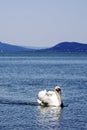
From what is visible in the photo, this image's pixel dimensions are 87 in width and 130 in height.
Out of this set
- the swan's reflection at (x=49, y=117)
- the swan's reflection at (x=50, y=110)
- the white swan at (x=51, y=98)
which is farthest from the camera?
the white swan at (x=51, y=98)

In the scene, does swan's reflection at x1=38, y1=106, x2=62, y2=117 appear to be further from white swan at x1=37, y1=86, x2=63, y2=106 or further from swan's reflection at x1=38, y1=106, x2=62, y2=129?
white swan at x1=37, y1=86, x2=63, y2=106

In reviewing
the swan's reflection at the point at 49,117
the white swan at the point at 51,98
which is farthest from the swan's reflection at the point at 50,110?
the white swan at the point at 51,98

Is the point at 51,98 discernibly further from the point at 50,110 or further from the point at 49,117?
the point at 49,117

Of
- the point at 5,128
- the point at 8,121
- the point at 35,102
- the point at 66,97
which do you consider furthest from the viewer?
the point at 66,97

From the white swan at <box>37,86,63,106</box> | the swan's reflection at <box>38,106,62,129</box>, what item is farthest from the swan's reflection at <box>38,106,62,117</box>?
the white swan at <box>37,86,63,106</box>

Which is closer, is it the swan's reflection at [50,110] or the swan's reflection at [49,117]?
the swan's reflection at [49,117]

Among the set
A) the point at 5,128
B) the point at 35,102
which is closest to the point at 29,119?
the point at 5,128

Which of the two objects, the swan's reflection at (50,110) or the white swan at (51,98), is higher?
the white swan at (51,98)

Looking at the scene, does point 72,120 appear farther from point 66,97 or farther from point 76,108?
point 66,97

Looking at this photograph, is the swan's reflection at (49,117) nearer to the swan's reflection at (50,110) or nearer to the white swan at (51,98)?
the swan's reflection at (50,110)

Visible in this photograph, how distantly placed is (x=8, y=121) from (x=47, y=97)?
30.5 ft

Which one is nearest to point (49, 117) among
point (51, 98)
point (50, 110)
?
point (50, 110)

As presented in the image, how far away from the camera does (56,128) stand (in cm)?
3559

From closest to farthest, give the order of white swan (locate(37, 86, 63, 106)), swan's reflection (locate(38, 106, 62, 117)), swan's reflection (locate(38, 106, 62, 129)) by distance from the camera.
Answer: swan's reflection (locate(38, 106, 62, 129))
swan's reflection (locate(38, 106, 62, 117))
white swan (locate(37, 86, 63, 106))
